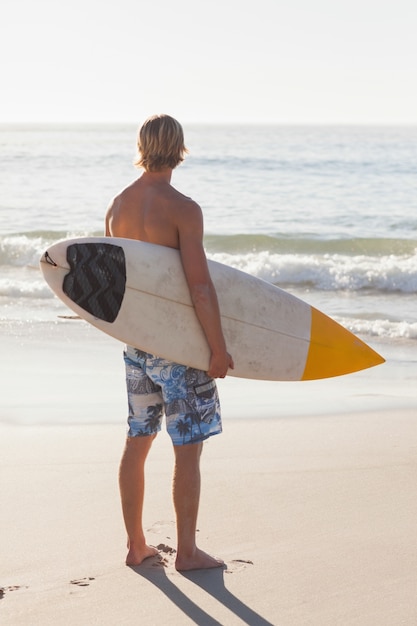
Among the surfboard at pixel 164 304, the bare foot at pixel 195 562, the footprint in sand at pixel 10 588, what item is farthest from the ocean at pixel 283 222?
the footprint in sand at pixel 10 588

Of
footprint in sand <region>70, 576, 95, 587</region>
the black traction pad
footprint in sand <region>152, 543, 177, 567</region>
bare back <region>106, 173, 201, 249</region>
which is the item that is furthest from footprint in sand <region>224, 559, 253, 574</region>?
bare back <region>106, 173, 201, 249</region>

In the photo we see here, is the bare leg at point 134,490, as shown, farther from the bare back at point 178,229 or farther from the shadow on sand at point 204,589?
the bare back at point 178,229

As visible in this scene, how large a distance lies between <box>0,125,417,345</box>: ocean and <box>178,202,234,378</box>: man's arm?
4.83m

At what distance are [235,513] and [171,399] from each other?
816mm

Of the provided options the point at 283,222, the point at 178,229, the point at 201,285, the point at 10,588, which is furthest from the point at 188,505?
the point at 283,222

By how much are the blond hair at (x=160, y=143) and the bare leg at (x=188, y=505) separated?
0.94m

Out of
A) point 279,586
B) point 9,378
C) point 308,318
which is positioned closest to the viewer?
point 279,586

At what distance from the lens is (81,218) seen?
62.8 ft

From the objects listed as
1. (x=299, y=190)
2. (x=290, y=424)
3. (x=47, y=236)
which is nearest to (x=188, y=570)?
(x=290, y=424)

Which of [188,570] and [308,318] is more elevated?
[308,318]

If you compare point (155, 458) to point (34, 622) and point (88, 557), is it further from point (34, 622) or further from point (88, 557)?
point (34, 622)

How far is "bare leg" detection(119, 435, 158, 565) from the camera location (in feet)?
10.5

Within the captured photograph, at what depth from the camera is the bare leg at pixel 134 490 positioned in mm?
3195

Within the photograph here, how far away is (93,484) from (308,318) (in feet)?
3.87
